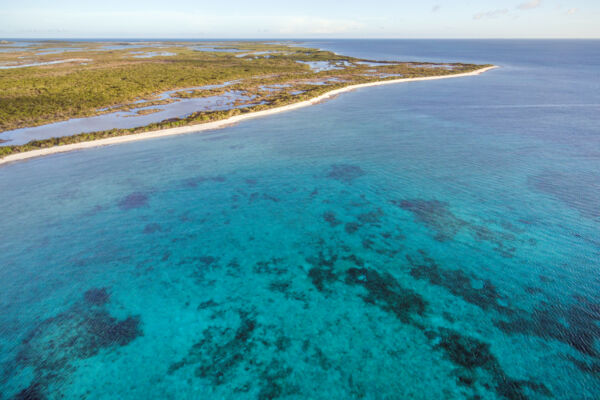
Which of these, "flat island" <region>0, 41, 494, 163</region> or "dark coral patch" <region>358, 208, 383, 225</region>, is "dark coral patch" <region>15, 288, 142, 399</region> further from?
"flat island" <region>0, 41, 494, 163</region>

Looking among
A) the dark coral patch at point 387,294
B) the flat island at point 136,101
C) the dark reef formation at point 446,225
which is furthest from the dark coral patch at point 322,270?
the flat island at point 136,101

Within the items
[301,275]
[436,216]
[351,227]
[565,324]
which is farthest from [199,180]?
[565,324]

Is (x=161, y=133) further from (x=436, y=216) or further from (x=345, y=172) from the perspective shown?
(x=436, y=216)

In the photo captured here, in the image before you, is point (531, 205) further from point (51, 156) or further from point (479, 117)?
point (51, 156)

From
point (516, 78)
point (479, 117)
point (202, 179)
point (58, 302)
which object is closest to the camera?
point (58, 302)

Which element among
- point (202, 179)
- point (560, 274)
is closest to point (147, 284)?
point (202, 179)
